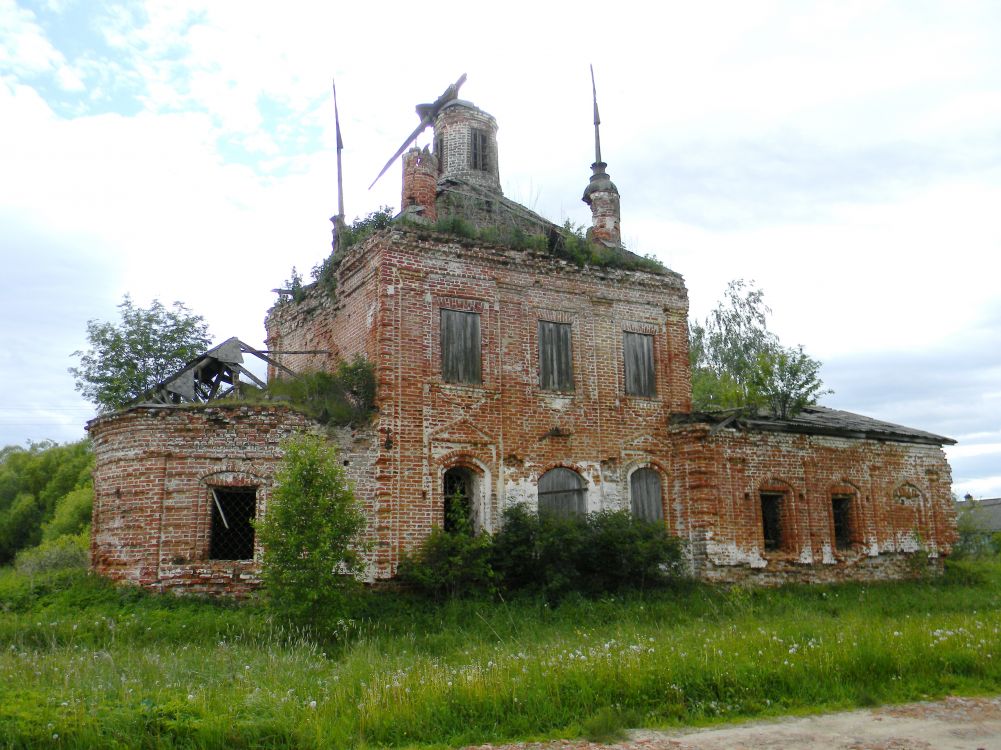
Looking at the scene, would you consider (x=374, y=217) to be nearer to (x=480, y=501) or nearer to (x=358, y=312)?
(x=358, y=312)

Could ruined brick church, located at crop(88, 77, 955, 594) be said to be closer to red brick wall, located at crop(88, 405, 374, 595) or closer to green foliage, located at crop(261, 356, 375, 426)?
red brick wall, located at crop(88, 405, 374, 595)

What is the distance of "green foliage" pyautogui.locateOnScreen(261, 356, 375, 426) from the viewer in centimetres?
1474

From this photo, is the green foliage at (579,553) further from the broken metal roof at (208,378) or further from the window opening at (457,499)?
the broken metal roof at (208,378)

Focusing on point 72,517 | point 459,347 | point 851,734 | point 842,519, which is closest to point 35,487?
point 72,517

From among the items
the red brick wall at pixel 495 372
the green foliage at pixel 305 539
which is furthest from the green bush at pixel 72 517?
the green foliage at pixel 305 539

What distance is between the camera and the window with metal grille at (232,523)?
14.0 metres

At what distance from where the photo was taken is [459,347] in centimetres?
1608

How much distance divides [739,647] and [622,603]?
203 inches

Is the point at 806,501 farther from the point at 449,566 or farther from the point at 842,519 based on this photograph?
the point at 449,566

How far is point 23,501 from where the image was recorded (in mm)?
31578

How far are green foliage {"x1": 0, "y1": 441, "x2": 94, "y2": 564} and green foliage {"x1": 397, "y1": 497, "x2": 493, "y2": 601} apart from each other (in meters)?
19.6

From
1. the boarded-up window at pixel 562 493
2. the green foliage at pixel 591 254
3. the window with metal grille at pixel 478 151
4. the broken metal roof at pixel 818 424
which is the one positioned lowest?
the boarded-up window at pixel 562 493

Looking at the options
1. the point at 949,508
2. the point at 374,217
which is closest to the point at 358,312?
the point at 374,217

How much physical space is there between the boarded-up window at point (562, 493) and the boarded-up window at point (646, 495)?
121 centimetres
